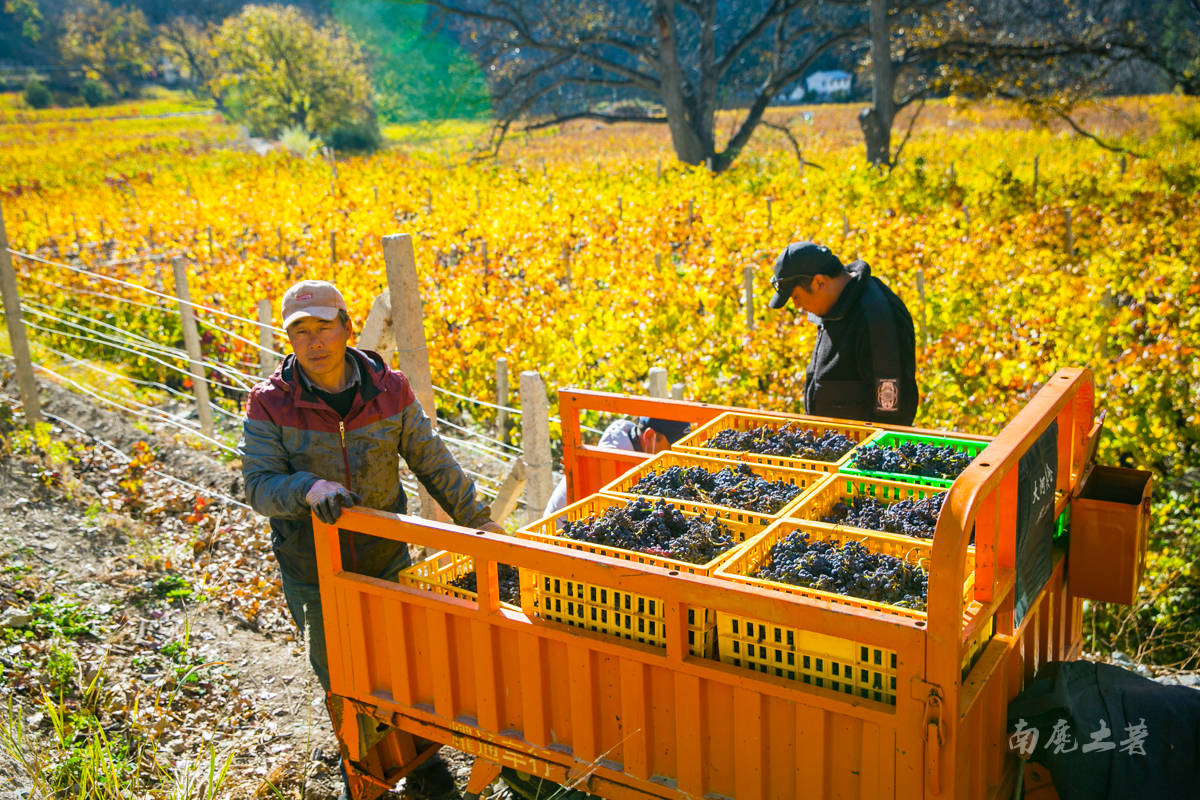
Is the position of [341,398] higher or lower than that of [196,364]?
higher

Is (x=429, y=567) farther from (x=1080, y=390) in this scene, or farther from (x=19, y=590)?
(x=19, y=590)

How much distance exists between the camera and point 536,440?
4.62 meters

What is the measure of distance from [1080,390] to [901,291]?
4726mm

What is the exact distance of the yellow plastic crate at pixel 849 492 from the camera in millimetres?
2676

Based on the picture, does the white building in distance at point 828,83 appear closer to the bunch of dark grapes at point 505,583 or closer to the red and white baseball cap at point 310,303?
the red and white baseball cap at point 310,303

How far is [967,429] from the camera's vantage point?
542 cm

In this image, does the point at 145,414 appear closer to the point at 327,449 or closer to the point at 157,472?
the point at 157,472

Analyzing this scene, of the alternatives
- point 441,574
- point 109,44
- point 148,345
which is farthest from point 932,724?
point 109,44

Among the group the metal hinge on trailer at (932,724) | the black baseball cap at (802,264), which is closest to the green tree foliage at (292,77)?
the black baseball cap at (802,264)

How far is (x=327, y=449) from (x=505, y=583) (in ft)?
2.38

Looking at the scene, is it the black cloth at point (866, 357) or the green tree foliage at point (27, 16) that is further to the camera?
the green tree foliage at point (27, 16)

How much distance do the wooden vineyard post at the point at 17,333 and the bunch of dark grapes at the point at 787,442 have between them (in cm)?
548

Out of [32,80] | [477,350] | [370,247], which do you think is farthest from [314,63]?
[477,350]

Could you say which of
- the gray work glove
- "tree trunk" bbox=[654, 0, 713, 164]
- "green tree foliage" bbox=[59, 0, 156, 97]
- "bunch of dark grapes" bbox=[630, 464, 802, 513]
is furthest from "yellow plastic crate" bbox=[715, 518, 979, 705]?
"green tree foliage" bbox=[59, 0, 156, 97]
